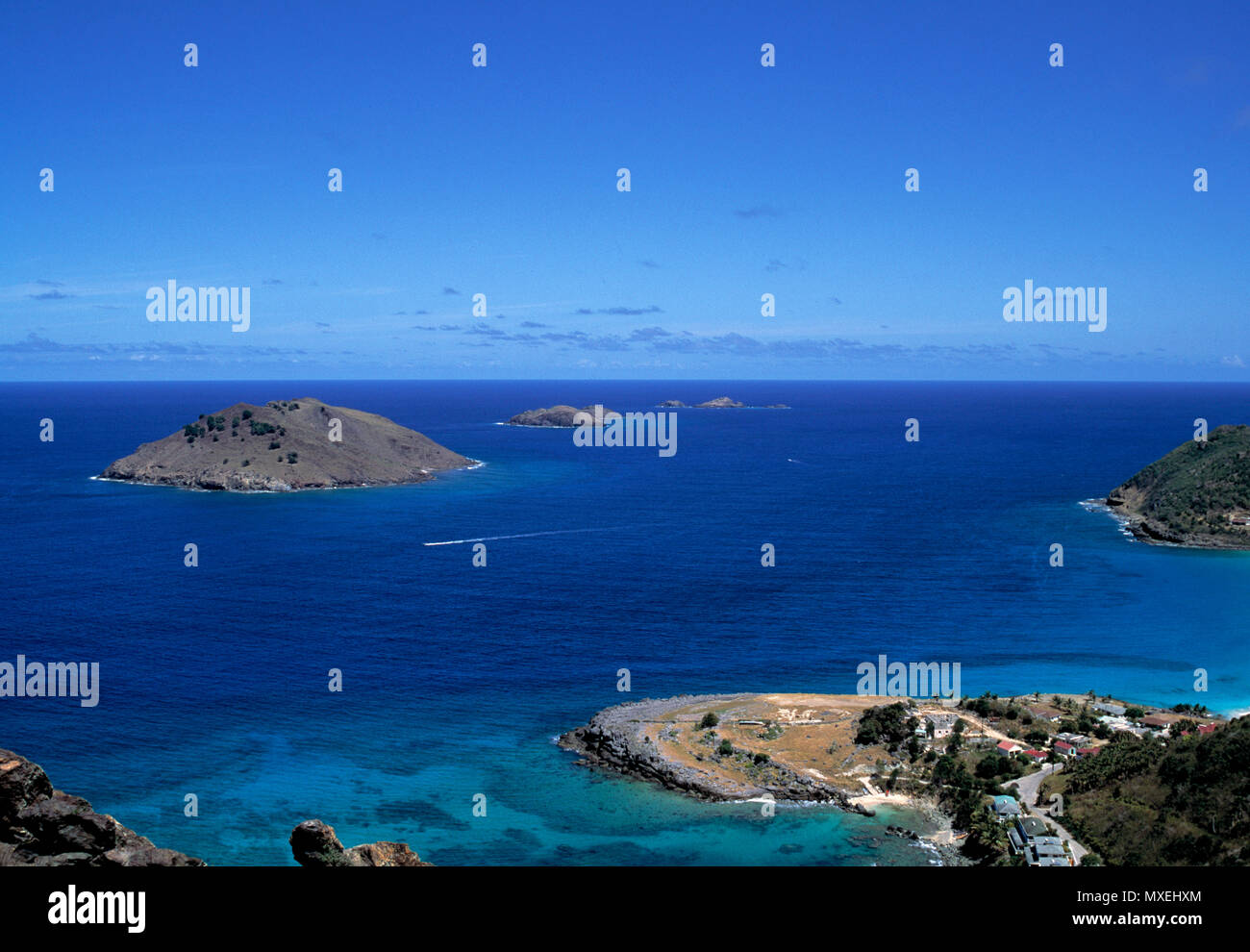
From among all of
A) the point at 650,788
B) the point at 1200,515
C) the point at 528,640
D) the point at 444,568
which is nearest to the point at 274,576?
the point at 444,568

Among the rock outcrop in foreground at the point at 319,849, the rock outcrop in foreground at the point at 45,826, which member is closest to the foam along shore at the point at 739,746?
the rock outcrop in foreground at the point at 319,849

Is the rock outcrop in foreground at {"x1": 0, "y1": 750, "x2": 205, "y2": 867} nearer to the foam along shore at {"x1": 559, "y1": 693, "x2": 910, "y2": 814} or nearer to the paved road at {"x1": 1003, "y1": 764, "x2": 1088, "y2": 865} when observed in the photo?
the foam along shore at {"x1": 559, "y1": 693, "x2": 910, "y2": 814}

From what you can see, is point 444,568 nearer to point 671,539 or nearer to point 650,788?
point 671,539

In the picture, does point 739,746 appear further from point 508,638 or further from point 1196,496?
point 1196,496

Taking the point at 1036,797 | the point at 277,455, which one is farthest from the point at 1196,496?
the point at 277,455

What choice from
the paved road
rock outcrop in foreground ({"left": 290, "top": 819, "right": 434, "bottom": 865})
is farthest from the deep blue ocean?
rock outcrop in foreground ({"left": 290, "top": 819, "right": 434, "bottom": 865})

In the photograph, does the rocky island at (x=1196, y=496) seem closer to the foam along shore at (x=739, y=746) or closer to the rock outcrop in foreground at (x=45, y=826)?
the foam along shore at (x=739, y=746)
